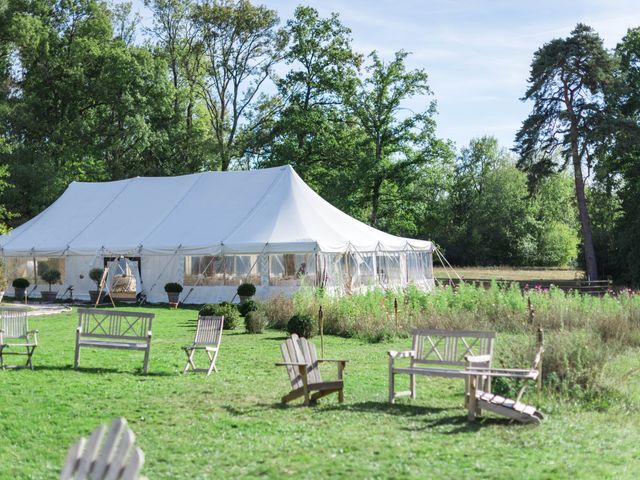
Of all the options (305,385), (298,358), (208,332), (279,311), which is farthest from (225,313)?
(305,385)

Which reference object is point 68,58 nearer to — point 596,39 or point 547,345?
point 596,39

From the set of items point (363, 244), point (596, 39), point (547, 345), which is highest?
point (596, 39)

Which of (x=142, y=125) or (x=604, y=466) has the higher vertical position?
(x=142, y=125)

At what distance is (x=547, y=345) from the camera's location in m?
9.13

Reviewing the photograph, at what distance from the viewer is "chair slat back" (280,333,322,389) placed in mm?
8445

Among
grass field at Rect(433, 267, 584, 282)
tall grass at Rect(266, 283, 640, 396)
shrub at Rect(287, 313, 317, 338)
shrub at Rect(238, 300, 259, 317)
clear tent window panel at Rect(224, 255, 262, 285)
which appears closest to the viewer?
tall grass at Rect(266, 283, 640, 396)

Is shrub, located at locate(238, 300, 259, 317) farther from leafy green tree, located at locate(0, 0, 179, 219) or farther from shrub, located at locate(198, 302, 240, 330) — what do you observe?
leafy green tree, located at locate(0, 0, 179, 219)

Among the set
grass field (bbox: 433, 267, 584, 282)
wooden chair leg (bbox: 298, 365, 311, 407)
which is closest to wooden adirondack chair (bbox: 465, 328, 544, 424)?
wooden chair leg (bbox: 298, 365, 311, 407)

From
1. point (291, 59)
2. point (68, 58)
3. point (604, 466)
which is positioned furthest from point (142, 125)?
point (604, 466)

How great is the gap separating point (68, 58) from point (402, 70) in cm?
1592

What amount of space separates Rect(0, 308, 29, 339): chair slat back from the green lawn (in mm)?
731

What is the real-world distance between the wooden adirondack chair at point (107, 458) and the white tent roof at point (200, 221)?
18.9 meters

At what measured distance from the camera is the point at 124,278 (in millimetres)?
24828

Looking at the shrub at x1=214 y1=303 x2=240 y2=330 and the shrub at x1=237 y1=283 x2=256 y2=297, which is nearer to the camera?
the shrub at x1=214 y1=303 x2=240 y2=330
